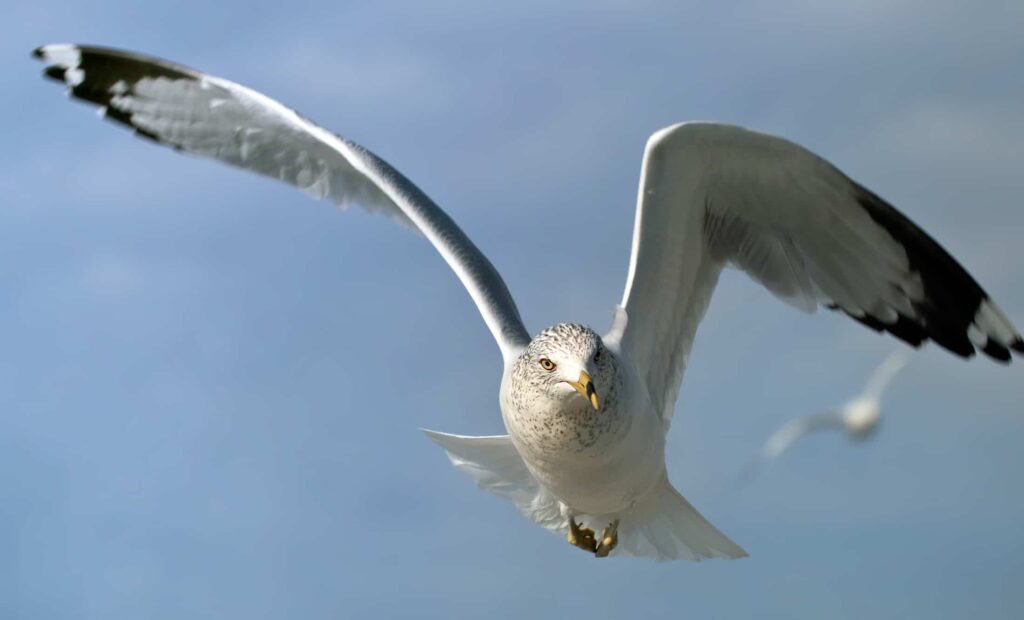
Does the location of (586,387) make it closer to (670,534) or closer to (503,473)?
(503,473)

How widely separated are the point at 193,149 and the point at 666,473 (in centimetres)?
328

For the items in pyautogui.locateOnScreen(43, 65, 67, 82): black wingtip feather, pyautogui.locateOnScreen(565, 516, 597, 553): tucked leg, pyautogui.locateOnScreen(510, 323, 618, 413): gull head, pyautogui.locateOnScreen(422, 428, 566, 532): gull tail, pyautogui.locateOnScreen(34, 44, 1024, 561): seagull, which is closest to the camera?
pyautogui.locateOnScreen(510, 323, 618, 413): gull head

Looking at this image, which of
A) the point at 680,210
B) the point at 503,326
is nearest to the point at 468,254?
the point at 503,326

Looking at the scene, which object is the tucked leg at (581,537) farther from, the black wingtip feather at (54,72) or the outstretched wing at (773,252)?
the black wingtip feather at (54,72)

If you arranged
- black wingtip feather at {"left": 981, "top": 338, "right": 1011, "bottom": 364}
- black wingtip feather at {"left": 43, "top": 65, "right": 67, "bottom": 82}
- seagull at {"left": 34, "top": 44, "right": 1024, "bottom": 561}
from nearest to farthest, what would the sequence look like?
1. seagull at {"left": 34, "top": 44, "right": 1024, "bottom": 561}
2. black wingtip feather at {"left": 981, "top": 338, "right": 1011, "bottom": 364}
3. black wingtip feather at {"left": 43, "top": 65, "right": 67, "bottom": 82}

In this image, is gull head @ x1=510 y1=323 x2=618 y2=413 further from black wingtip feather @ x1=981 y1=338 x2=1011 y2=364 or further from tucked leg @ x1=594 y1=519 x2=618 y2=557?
black wingtip feather @ x1=981 y1=338 x2=1011 y2=364

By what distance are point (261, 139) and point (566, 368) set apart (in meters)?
2.95

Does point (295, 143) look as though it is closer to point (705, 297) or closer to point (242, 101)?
point (242, 101)

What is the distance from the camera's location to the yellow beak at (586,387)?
5.31 metres

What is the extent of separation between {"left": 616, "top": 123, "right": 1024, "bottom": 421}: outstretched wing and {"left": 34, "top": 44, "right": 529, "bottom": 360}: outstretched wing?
0.78 m

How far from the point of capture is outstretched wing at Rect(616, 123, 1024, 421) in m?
6.50

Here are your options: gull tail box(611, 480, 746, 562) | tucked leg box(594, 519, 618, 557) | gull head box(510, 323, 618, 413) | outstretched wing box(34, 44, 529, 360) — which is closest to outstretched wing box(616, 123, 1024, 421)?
gull tail box(611, 480, 746, 562)

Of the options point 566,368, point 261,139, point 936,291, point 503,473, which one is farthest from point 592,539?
point 261,139

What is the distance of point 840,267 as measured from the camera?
697 centimetres
